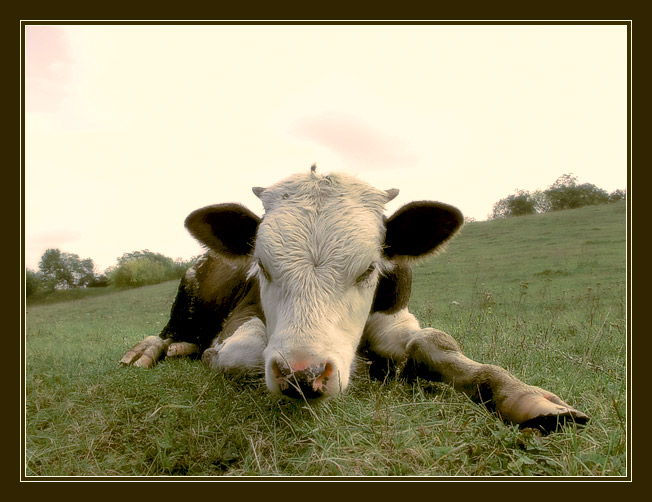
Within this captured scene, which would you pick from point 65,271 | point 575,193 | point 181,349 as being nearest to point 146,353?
point 181,349

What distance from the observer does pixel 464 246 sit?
19391 millimetres

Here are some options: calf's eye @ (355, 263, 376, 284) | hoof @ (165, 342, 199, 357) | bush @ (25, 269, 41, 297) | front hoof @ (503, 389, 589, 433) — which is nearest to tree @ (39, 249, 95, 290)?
bush @ (25, 269, 41, 297)

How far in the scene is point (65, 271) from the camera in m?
5.56

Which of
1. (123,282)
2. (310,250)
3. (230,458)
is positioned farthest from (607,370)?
(123,282)

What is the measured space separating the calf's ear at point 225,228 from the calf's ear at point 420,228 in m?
1.12

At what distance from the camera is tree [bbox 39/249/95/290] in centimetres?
487

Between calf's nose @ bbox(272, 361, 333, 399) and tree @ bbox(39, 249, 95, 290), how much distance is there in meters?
3.16

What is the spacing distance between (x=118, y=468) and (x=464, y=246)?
1812cm

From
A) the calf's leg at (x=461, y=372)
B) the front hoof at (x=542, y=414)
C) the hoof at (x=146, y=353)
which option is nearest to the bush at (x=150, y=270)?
the hoof at (x=146, y=353)

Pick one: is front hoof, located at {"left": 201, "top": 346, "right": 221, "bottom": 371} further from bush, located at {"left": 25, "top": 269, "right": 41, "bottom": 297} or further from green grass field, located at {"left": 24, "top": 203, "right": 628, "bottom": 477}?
bush, located at {"left": 25, "top": 269, "right": 41, "bottom": 297}

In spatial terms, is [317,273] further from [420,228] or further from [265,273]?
[420,228]

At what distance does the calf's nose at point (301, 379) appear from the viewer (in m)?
2.62

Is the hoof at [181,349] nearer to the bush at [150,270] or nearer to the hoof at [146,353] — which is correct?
the hoof at [146,353]
